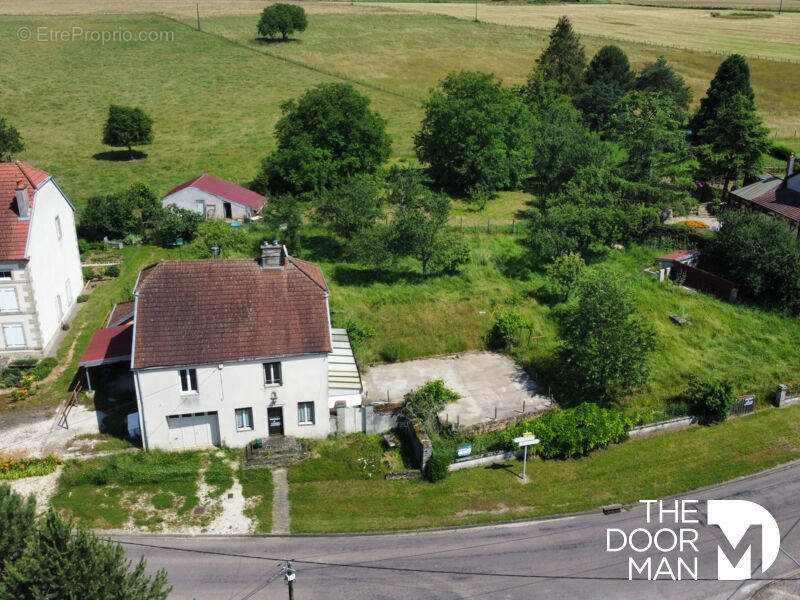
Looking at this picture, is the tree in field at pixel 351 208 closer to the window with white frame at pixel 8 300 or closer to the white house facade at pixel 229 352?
the white house facade at pixel 229 352

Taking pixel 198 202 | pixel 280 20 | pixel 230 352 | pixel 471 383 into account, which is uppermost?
pixel 280 20

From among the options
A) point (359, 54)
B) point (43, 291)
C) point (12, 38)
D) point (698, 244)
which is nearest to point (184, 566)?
point (43, 291)

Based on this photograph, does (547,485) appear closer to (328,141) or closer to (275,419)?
(275,419)

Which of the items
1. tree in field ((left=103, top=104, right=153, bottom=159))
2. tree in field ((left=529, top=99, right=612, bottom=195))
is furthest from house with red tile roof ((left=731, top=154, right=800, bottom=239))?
tree in field ((left=103, top=104, right=153, bottom=159))

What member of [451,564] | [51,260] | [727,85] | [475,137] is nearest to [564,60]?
[727,85]

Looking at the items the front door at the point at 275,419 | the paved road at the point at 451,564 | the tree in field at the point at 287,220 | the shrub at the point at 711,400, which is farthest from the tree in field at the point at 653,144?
the front door at the point at 275,419
